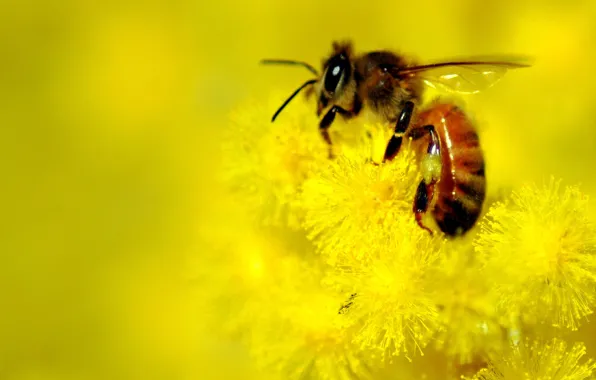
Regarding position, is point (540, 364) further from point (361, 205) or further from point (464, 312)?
point (361, 205)

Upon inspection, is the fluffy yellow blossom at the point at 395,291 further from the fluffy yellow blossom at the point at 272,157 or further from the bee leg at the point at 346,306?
the fluffy yellow blossom at the point at 272,157

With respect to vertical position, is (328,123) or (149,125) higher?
(328,123)

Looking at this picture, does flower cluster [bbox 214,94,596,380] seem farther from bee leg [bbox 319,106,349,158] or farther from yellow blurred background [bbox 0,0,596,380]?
yellow blurred background [bbox 0,0,596,380]

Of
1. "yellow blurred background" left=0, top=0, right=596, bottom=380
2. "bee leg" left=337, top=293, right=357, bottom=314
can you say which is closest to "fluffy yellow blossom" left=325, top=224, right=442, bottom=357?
"bee leg" left=337, top=293, right=357, bottom=314

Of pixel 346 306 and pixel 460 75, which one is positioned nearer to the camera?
pixel 346 306

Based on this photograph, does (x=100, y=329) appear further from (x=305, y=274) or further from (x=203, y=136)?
(x=305, y=274)

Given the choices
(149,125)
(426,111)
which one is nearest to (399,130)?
(426,111)

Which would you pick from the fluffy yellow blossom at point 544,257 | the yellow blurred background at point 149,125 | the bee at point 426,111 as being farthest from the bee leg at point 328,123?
the yellow blurred background at point 149,125
